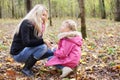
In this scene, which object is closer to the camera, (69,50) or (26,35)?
(26,35)

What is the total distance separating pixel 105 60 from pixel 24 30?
286cm

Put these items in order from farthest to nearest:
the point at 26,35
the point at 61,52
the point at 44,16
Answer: the point at 44,16
the point at 61,52
the point at 26,35

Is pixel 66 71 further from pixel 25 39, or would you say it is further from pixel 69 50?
pixel 25 39

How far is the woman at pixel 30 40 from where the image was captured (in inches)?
252

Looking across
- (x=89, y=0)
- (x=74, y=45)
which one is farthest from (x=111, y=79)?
(x=89, y=0)

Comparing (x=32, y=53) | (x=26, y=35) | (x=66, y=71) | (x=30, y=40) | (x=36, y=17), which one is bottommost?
(x=66, y=71)

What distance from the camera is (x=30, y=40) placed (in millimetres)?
6430

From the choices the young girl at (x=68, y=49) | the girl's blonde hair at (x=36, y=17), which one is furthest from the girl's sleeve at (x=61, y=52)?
the girl's blonde hair at (x=36, y=17)

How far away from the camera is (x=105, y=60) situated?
8.29 meters

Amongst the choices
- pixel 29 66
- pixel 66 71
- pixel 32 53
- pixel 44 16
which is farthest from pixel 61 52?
pixel 44 16

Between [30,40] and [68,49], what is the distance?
0.82 meters

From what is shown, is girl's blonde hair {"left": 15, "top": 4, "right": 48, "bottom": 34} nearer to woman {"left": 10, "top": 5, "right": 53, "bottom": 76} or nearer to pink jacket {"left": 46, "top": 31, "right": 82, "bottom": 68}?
Result: woman {"left": 10, "top": 5, "right": 53, "bottom": 76}

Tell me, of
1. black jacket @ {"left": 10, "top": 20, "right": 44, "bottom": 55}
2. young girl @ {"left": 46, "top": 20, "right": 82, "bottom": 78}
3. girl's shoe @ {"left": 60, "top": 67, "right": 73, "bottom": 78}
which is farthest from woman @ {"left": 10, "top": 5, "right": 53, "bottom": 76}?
girl's shoe @ {"left": 60, "top": 67, "right": 73, "bottom": 78}

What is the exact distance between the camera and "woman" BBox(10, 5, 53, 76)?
639 centimetres
